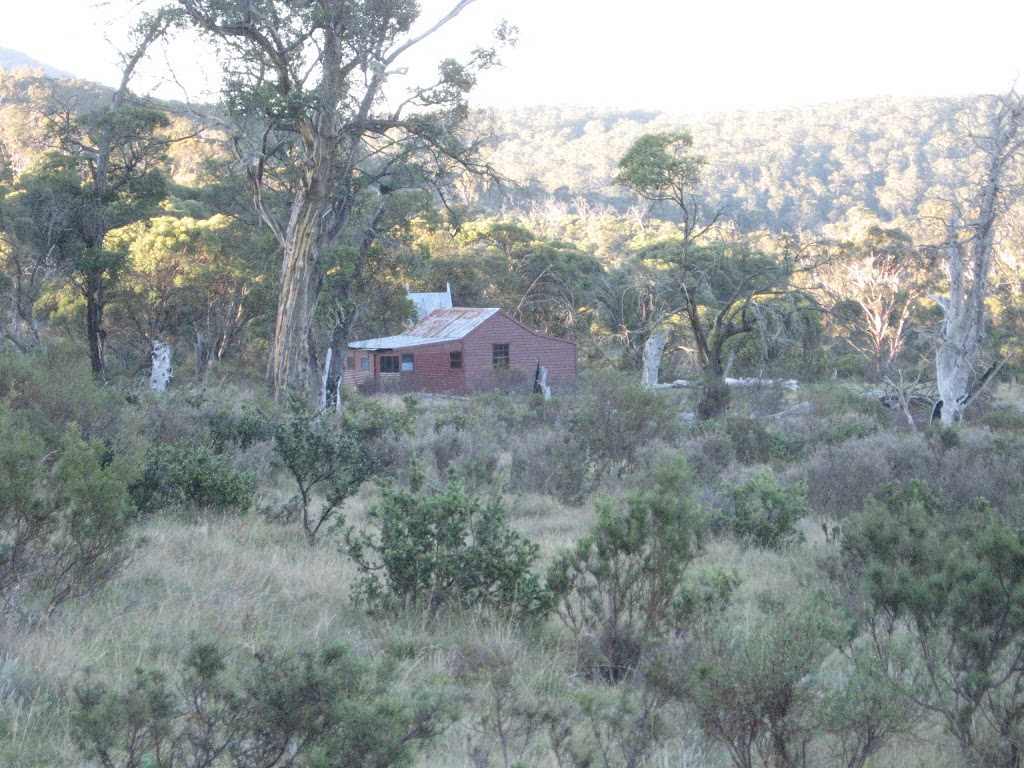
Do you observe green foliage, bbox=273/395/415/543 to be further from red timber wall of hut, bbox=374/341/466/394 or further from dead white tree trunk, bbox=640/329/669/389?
red timber wall of hut, bbox=374/341/466/394

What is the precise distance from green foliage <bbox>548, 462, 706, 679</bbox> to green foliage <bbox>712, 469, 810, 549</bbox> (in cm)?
428

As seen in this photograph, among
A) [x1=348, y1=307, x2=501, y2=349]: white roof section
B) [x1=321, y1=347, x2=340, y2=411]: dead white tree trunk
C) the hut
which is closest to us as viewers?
[x1=321, y1=347, x2=340, y2=411]: dead white tree trunk

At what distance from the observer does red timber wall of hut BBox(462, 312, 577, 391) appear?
3488cm

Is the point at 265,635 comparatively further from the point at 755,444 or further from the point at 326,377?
the point at 326,377

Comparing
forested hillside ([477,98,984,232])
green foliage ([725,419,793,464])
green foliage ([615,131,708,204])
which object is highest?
forested hillside ([477,98,984,232])

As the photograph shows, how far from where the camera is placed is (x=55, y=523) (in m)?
4.73

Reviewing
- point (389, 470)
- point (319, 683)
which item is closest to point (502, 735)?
point (319, 683)

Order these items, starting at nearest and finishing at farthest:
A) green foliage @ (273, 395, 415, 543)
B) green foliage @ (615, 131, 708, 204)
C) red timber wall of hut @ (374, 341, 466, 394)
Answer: green foliage @ (273, 395, 415, 543)
green foliage @ (615, 131, 708, 204)
red timber wall of hut @ (374, 341, 466, 394)

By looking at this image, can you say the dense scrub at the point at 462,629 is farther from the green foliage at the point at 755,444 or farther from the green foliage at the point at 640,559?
the green foliage at the point at 755,444

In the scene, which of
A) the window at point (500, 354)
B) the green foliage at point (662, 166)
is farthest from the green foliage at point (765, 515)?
the window at point (500, 354)

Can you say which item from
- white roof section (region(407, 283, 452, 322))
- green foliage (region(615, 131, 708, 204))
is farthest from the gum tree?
white roof section (region(407, 283, 452, 322))

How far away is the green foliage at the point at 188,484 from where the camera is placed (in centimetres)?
819

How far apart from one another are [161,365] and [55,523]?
2200cm

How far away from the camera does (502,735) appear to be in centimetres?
303
